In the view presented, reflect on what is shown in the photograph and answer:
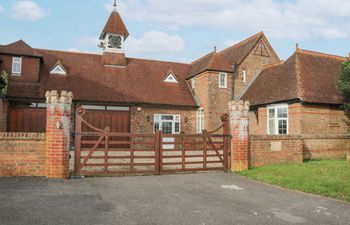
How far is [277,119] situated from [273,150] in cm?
578

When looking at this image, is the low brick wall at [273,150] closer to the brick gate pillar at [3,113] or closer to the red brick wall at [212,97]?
the red brick wall at [212,97]

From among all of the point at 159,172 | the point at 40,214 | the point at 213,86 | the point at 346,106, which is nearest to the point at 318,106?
the point at 346,106

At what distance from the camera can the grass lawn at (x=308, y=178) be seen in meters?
8.82

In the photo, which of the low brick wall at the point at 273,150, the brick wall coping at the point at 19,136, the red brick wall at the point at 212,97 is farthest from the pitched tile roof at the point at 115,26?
the brick wall coping at the point at 19,136

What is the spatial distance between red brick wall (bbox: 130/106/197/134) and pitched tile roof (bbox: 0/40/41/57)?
7613 mm

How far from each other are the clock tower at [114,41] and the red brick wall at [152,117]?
522cm

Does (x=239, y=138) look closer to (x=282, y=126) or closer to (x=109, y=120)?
(x=282, y=126)

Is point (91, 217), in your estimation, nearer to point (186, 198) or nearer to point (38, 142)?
point (186, 198)

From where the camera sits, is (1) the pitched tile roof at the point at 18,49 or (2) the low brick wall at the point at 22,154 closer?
(2) the low brick wall at the point at 22,154

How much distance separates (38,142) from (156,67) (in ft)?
57.2

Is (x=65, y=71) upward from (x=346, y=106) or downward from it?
upward

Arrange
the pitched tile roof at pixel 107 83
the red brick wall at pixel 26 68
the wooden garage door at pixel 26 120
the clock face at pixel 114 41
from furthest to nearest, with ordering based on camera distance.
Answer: the clock face at pixel 114 41 → the pitched tile roof at pixel 107 83 → the red brick wall at pixel 26 68 → the wooden garage door at pixel 26 120

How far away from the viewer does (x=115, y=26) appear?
26.2m

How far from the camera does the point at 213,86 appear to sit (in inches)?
915
